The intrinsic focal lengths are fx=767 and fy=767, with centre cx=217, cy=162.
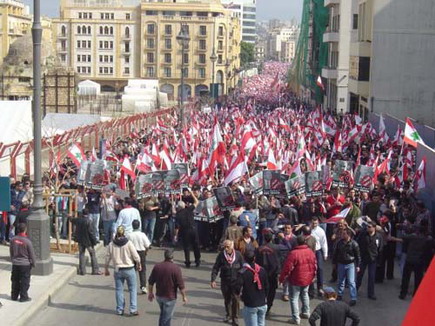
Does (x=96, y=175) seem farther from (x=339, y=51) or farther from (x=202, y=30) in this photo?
(x=202, y=30)

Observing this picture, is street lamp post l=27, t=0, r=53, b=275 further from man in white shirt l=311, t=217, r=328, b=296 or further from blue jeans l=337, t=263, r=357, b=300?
blue jeans l=337, t=263, r=357, b=300

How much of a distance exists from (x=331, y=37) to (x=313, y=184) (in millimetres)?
47747

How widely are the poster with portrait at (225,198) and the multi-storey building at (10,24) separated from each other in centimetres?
8147

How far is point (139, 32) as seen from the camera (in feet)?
361

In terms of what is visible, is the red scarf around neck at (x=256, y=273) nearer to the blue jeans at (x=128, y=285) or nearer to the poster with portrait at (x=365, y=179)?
the blue jeans at (x=128, y=285)

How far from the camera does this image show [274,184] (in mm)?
17156

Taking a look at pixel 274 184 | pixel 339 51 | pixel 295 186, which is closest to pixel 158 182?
pixel 274 184

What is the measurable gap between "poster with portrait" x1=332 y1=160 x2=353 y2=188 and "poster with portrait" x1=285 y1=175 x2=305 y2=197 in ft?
7.21

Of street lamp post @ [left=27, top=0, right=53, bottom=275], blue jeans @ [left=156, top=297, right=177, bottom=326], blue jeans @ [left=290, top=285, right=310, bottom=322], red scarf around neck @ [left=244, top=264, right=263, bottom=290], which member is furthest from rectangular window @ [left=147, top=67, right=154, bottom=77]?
red scarf around neck @ [left=244, top=264, right=263, bottom=290]

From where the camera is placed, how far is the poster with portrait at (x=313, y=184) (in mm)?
16797

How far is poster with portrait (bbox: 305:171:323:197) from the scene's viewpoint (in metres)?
16.8

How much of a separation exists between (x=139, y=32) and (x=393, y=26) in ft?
225

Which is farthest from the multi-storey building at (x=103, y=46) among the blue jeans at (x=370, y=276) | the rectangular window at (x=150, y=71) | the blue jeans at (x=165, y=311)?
the blue jeans at (x=165, y=311)

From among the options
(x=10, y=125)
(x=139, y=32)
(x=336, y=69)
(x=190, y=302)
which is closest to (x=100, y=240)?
(x=190, y=302)
